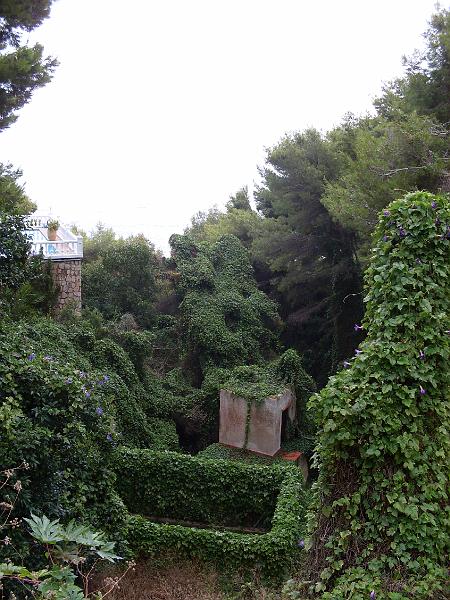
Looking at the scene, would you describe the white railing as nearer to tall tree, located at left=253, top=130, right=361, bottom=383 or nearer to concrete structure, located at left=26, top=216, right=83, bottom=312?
concrete structure, located at left=26, top=216, right=83, bottom=312

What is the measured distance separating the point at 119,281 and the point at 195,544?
31.5 ft

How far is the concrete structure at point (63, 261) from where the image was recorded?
→ 12.4m

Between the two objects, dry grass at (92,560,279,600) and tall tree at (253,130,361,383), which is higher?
tall tree at (253,130,361,383)

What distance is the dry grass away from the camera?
676cm

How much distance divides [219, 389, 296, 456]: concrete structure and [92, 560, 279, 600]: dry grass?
3.87 meters

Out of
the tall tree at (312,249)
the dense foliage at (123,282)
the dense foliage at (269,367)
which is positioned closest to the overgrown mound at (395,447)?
the dense foliage at (269,367)

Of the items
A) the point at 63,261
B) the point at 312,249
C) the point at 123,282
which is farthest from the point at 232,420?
the point at 123,282

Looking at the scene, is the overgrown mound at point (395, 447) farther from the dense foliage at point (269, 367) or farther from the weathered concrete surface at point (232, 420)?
the weathered concrete surface at point (232, 420)

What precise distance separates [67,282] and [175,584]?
7337 mm

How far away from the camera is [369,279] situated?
5684 mm

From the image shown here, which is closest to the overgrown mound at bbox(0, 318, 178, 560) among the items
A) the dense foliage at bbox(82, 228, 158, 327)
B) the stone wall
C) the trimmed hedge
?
the trimmed hedge

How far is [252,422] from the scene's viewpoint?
37.2ft

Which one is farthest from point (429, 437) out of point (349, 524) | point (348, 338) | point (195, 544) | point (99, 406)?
point (348, 338)

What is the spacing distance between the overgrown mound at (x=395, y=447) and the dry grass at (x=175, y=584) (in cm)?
215
